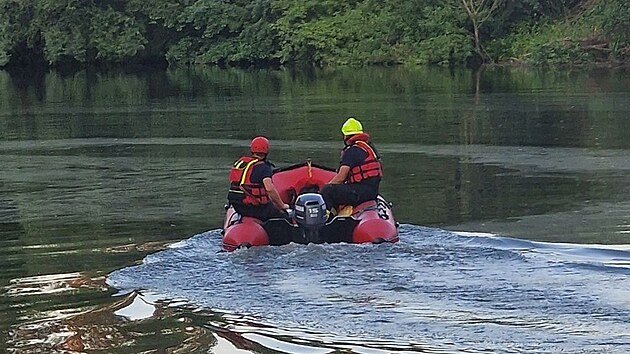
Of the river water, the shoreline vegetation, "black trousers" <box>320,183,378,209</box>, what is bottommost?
the river water

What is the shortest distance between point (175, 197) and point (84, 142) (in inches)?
378

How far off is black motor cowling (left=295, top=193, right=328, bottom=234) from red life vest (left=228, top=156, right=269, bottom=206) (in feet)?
1.73

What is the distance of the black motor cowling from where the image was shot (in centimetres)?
1246

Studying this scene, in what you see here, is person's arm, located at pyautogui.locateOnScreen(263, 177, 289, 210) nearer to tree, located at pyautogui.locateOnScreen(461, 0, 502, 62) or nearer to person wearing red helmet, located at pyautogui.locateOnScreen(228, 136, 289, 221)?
person wearing red helmet, located at pyautogui.locateOnScreen(228, 136, 289, 221)

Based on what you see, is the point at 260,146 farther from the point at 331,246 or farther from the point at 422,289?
the point at 422,289

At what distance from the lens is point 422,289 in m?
10.3

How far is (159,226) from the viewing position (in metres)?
15.1

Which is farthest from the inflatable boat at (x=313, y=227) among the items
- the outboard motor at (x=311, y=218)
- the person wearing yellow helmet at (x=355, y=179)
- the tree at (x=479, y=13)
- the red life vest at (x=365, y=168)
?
the tree at (x=479, y=13)

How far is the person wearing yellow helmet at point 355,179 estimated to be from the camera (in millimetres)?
13242

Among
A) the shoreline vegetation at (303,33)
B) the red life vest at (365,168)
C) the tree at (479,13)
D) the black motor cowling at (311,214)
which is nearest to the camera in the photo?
the black motor cowling at (311,214)

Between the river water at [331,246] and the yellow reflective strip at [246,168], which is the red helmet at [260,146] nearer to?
the yellow reflective strip at [246,168]

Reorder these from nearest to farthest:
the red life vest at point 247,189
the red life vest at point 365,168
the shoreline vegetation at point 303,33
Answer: the red life vest at point 247,189 → the red life vest at point 365,168 → the shoreline vegetation at point 303,33

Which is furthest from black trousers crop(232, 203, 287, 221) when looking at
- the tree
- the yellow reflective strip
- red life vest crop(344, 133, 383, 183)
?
the tree

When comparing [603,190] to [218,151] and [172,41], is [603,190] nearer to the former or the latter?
[218,151]
